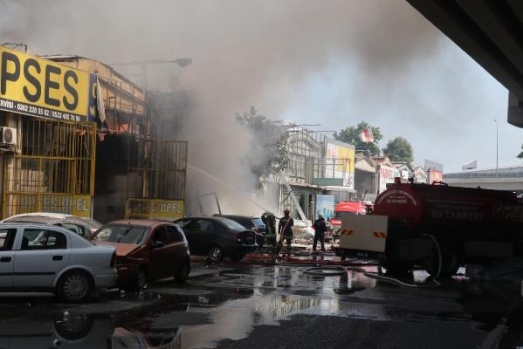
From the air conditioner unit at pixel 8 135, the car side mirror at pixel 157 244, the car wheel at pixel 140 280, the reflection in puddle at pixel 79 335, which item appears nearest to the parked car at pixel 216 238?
the air conditioner unit at pixel 8 135

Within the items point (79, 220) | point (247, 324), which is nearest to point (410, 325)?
point (247, 324)

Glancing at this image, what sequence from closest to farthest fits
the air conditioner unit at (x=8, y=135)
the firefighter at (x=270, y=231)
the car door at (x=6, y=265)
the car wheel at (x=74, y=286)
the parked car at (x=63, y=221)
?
the car door at (x=6, y=265) → the car wheel at (x=74, y=286) → the parked car at (x=63, y=221) → the air conditioner unit at (x=8, y=135) → the firefighter at (x=270, y=231)

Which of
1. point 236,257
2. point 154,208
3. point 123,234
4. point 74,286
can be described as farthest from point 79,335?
point 154,208

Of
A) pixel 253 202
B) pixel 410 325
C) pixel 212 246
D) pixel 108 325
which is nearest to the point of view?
pixel 108 325

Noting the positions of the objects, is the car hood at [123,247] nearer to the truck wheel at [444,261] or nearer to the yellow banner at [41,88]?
the yellow banner at [41,88]

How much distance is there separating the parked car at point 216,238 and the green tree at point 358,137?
7113cm

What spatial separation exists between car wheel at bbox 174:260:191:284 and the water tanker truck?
16.3ft

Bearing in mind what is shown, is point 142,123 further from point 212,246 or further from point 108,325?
point 108,325

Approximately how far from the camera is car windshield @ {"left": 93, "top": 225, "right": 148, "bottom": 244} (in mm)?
11367

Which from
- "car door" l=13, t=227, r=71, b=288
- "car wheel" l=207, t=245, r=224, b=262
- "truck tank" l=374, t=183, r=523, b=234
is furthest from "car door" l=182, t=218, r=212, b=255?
"car door" l=13, t=227, r=71, b=288

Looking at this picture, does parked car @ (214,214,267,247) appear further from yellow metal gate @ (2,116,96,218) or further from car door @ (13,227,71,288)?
car door @ (13,227,71,288)

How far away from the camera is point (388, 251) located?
617 inches

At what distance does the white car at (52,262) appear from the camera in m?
8.97

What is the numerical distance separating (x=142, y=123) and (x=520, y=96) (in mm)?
13519
